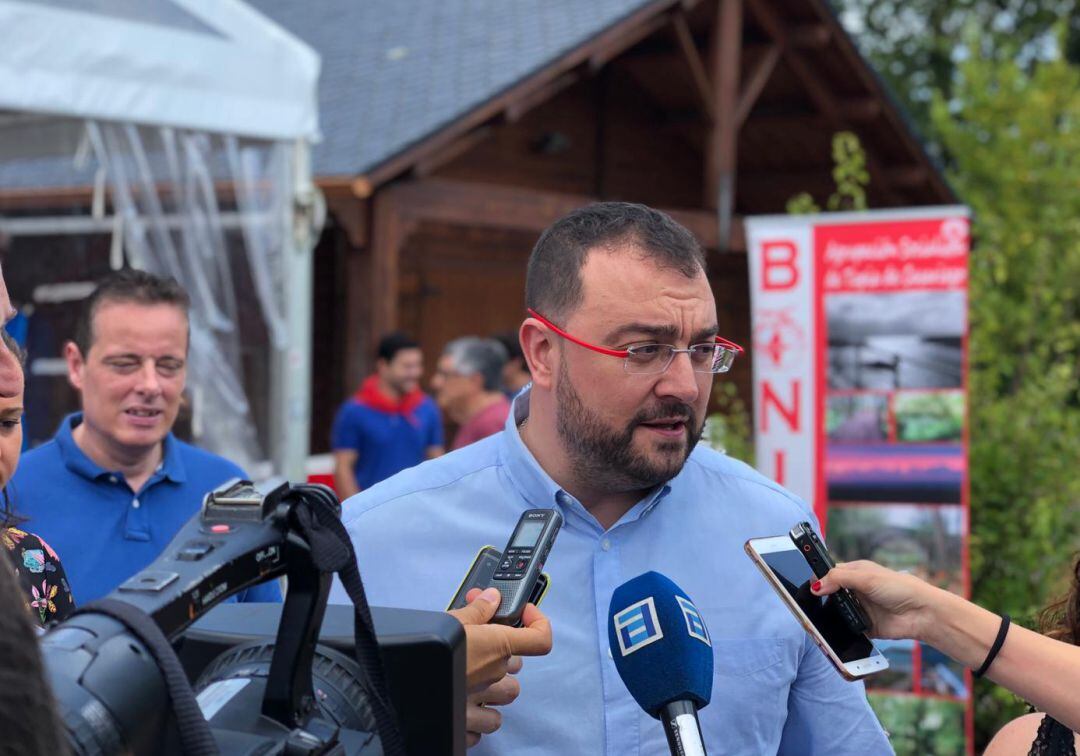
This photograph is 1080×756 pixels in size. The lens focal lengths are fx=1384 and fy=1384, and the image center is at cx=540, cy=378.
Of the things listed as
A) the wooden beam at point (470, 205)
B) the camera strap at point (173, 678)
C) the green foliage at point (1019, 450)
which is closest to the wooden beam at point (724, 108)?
the wooden beam at point (470, 205)

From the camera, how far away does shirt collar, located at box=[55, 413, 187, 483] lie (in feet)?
11.6

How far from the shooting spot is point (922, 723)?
5812mm

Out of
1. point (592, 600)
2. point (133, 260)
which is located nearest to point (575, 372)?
point (592, 600)

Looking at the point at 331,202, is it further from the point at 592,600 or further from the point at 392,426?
the point at 592,600

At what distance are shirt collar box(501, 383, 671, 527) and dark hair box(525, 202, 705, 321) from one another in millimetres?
248

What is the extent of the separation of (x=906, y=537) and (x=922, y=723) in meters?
0.78

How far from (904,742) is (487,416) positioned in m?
2.60

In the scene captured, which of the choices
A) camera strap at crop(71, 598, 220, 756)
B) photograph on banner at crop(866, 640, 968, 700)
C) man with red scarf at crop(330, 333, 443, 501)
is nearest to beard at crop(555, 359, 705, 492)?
camera strap at crop(71, 598, 220, 756)

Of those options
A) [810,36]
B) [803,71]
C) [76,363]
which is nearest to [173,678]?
[76,363]

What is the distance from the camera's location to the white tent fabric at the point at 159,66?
524cm

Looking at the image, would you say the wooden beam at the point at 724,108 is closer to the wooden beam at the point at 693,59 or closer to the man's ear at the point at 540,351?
the wooden beam at the point at 693,59

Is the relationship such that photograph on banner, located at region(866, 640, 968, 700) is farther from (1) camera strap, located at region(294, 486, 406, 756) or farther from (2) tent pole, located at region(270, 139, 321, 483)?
(1) camera strap, located at region(294, 486, 406, 756)

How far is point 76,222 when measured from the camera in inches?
303

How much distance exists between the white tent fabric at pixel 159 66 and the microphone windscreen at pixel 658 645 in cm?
403
